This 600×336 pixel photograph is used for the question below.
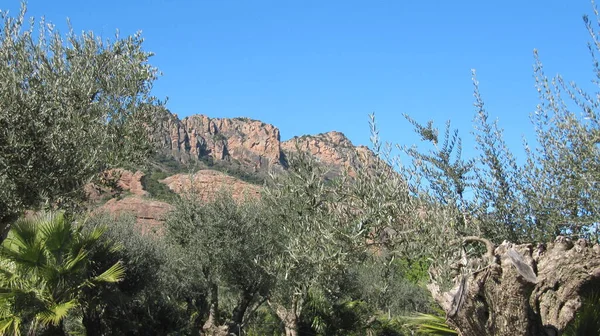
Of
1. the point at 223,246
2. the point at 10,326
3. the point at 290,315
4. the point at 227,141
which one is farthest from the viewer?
the point at 227,141

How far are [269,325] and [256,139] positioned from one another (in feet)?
418

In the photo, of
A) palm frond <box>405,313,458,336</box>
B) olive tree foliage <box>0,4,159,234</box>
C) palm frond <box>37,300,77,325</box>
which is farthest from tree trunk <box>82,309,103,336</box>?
palm frond <box>405,313,458,336</box>

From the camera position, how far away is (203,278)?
16562mm

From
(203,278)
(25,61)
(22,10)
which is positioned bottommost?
(203,278)

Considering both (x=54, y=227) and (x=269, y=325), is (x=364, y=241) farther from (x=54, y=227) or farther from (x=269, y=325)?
(x=269, y=325)

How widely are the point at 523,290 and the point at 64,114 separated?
20.8 ft

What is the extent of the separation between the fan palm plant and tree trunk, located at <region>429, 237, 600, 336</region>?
23.5 feet

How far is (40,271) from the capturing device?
10.2 metres

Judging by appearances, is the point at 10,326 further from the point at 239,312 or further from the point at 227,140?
the point at 227,140

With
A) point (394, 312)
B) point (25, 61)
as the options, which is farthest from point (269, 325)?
point (25, 61)

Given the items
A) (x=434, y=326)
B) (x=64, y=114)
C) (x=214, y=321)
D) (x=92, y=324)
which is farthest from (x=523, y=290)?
(x=214, y=321)

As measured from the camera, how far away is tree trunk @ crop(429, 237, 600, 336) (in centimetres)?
494

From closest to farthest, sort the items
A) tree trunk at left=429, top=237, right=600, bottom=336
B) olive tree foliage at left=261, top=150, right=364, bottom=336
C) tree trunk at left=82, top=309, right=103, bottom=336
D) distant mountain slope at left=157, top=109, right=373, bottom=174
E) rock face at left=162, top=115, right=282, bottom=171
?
tree trunk at left=429, top=237, right=600, bottom=336, olive tree foliage at left=261, top=150, right=364, bottom=336, tree trunk at left=82, top=309, right=103, bottom=336, distant mountain slope at left=157, top=109, right=373, bottom=174, rock face at left=162, top=115, right=282, bottom=171

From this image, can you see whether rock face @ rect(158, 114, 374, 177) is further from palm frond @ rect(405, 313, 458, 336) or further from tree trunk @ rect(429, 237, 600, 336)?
tree trunk @ rect(429, 237, 600, 336)
